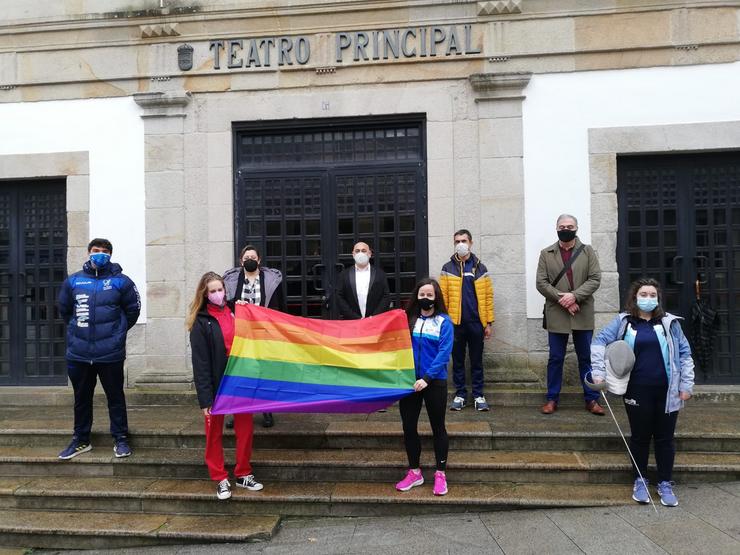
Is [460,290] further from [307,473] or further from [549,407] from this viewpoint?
[307,473]

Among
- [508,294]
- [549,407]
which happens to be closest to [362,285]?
[508,294]

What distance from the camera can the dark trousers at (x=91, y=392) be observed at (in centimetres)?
604

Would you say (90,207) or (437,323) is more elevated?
(90,207)

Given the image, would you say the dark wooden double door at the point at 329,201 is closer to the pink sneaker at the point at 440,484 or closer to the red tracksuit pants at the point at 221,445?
the red tracksuit pants at the point at 221,445

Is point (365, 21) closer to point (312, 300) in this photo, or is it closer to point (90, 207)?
point (312, 300)

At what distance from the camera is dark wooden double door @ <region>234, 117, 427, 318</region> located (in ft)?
26.3

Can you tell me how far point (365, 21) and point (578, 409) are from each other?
217 inches

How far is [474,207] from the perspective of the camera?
25.5 ft

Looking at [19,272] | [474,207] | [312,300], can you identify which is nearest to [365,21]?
[474,207]

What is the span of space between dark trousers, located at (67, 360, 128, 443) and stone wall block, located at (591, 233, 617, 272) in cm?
564

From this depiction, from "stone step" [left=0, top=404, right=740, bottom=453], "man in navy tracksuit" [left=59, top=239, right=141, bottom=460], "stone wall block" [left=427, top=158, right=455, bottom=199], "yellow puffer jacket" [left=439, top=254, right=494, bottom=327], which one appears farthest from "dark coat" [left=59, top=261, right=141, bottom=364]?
"stone wall block" [left=427, top=158, right=455, bottom=199]

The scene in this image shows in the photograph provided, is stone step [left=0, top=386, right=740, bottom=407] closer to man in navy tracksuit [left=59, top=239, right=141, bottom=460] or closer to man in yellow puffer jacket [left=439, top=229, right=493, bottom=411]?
man in yellow puffer jacket [left=439, top=229, right=493, bottom=411]

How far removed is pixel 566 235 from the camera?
677 centimetres

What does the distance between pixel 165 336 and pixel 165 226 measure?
4.82 feet
